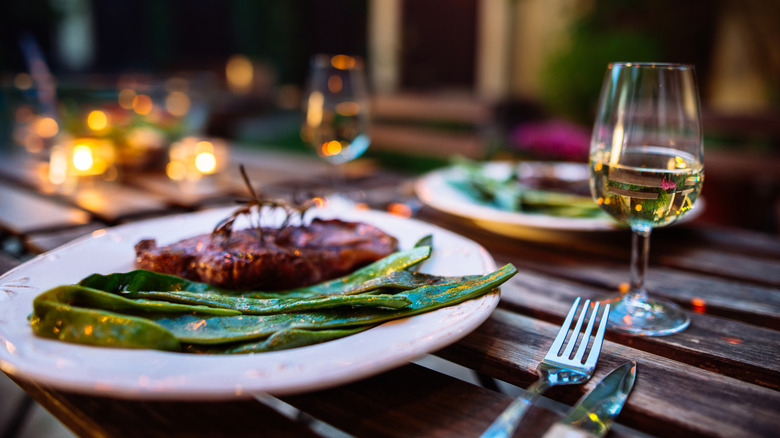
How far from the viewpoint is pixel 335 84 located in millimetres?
1482

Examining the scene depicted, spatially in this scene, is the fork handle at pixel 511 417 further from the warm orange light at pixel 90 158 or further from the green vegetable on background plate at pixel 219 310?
the warm orange light at pixel 90 158

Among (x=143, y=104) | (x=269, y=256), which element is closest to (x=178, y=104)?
(x=143, y=104)

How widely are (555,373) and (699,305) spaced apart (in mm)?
406

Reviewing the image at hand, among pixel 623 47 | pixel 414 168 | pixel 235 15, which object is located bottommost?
pixel 414 168

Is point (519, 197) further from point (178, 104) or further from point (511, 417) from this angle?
point (178, 104)

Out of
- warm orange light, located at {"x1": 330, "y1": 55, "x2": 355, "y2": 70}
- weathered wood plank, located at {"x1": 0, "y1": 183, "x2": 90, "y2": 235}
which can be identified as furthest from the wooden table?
warm orange light, located at {"x1": 330, "y1": 55, "x2": 355, "y2": 70}

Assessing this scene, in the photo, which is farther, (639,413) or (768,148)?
(768,148)

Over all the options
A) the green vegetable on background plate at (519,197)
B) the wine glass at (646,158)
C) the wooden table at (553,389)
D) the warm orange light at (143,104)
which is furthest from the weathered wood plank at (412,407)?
the warm orange light at (143,104)

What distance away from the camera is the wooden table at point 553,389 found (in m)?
0.54

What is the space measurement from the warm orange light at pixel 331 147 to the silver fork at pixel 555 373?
0.93 meters

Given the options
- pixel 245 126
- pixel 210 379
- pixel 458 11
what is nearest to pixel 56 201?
pixel 210 379

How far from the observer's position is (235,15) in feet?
28.5

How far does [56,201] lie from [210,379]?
131 cm

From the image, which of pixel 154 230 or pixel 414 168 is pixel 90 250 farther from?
pixel 414 168
